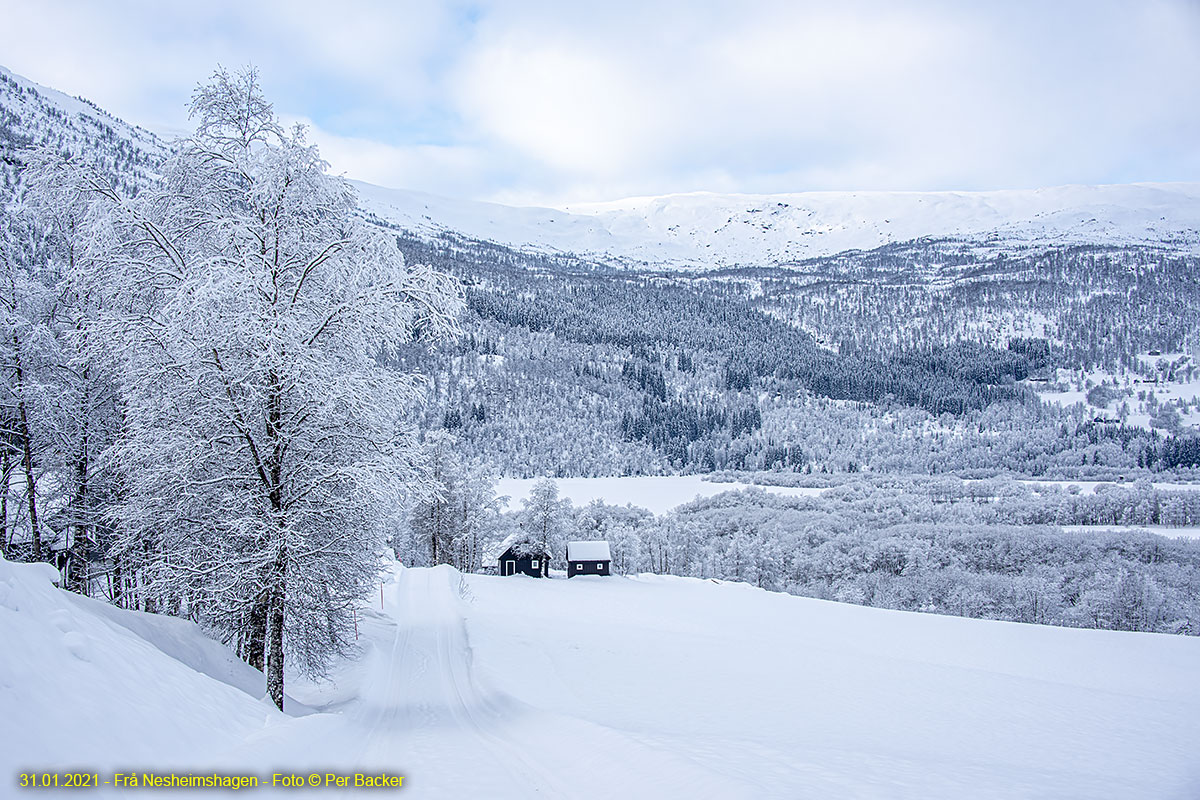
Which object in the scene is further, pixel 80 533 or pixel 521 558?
pixel 521 558

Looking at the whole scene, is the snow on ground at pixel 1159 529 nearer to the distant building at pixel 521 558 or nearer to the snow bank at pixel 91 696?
the distant building at pixel 521 558

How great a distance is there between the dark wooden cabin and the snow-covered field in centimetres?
2356

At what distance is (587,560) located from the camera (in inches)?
2260

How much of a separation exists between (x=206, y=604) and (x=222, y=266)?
584 cm

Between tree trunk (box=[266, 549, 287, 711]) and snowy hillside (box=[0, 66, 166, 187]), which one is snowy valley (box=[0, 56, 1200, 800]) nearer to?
tree trunk (box=[266, 549, 287, 711])

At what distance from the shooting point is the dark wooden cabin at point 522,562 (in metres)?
56.9

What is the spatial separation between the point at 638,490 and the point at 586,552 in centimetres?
5513

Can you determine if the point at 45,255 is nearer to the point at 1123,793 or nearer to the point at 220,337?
the point at 220,337

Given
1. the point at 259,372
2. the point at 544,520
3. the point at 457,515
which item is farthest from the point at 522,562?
the point at 259,372

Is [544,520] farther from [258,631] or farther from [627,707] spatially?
[258,631]

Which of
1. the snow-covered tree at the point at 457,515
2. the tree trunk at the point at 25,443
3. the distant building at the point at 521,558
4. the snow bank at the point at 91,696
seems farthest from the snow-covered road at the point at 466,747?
the distant building at the point at 521,558

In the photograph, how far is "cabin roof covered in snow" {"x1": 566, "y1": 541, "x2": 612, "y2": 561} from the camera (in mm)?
57469

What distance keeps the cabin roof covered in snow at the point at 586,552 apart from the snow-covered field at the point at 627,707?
2396cm

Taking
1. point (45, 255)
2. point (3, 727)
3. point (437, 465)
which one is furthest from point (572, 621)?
point (3, 727)
